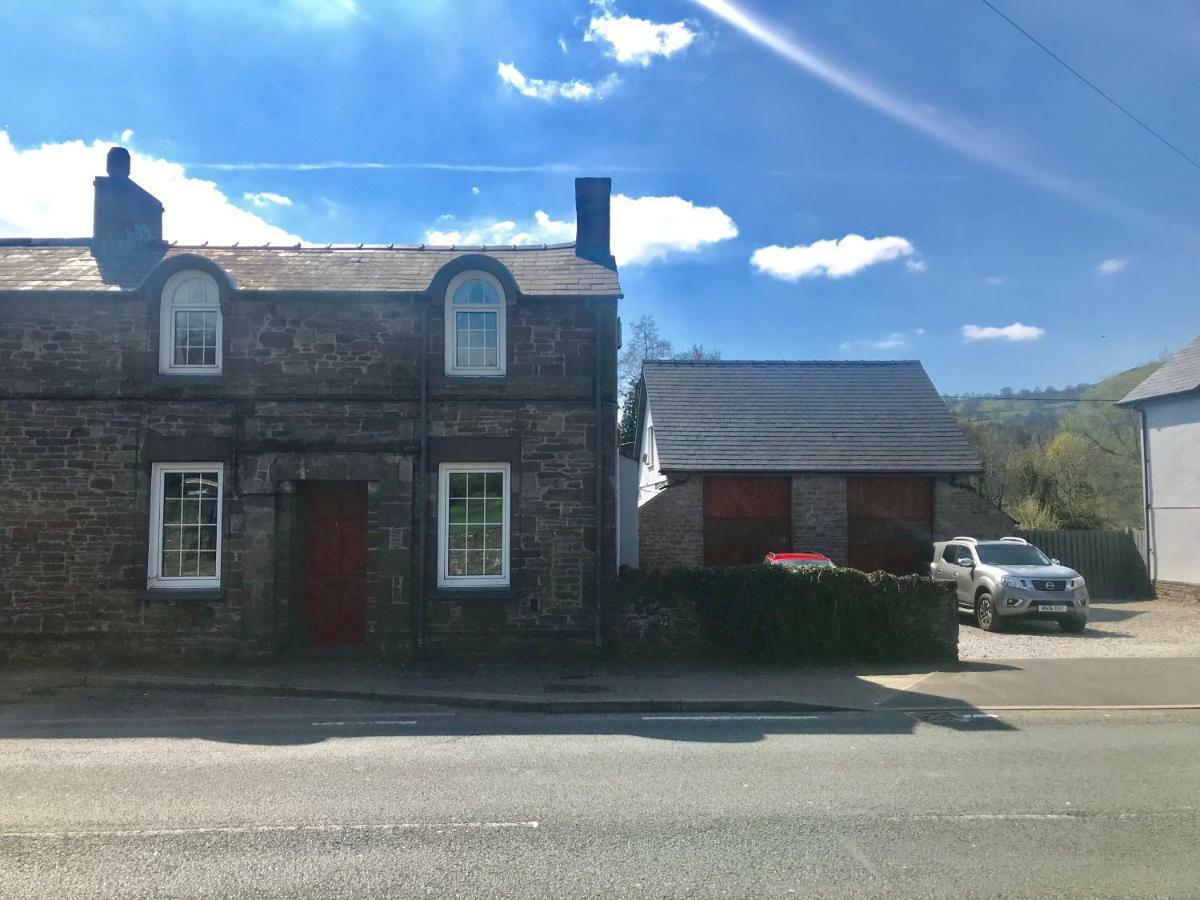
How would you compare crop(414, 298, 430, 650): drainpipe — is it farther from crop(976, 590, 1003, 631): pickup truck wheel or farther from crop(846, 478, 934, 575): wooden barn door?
crop(846, 478, 934, 575): wooden barn door

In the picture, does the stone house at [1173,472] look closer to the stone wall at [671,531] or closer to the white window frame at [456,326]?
the stone wall at [671,531]

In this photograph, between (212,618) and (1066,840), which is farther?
(212,618)

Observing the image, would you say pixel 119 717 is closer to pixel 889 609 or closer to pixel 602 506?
pixel 602 506

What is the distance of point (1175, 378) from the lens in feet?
74.4

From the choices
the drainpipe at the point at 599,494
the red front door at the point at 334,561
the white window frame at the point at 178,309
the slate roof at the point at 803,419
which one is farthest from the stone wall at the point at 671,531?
the white window frame at the point at 178,309

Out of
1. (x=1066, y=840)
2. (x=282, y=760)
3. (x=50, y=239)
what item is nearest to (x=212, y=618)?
(x=282, y=760)

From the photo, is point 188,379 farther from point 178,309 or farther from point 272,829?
point 272,829

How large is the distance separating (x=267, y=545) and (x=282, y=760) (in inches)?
207

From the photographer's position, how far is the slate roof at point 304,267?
12.6m

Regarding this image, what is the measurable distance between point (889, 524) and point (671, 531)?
5.77m

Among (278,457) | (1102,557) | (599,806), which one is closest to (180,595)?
(278,457)

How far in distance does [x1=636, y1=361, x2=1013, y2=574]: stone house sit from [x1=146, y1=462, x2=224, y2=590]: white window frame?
38.2 feet

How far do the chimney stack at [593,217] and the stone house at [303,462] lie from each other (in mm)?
1537

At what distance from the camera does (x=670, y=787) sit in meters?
6.50
